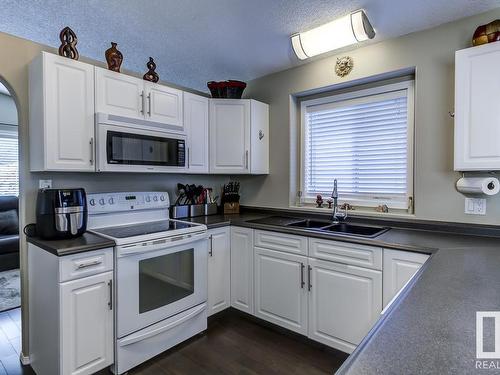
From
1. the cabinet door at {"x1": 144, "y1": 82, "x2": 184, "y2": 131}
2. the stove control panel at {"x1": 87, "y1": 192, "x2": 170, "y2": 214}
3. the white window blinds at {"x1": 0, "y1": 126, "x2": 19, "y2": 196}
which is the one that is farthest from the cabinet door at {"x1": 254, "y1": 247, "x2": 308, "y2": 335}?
the white window blinds at {"x1": 0, "y1": 126, "x2": 19, "y2": 196}

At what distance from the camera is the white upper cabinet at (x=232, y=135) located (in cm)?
291

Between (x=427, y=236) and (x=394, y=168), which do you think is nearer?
(x=427, y=236)

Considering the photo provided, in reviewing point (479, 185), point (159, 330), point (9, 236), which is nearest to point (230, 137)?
point (159, 330)

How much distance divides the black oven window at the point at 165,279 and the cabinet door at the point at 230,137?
1.01 m

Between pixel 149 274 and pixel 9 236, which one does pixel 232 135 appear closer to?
pixel 149 274

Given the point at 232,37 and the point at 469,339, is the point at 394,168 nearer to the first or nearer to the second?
the point at 232,37

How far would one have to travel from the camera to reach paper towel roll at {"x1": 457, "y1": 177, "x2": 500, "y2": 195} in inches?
70.7

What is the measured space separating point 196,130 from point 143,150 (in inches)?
24.9

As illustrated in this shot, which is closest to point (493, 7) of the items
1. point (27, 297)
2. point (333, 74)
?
point (333, 74)

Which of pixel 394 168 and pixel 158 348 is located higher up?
pixel 394 168

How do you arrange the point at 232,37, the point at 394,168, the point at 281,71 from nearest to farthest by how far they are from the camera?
the point at 232,37
the point at 394,168
the point at 281,71

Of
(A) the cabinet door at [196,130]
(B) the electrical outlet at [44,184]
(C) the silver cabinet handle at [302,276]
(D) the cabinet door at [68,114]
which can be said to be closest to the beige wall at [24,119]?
(B) the electrical outlet at [44,184]

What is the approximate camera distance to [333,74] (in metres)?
2.63

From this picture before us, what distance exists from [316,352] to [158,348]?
1.16 meters
